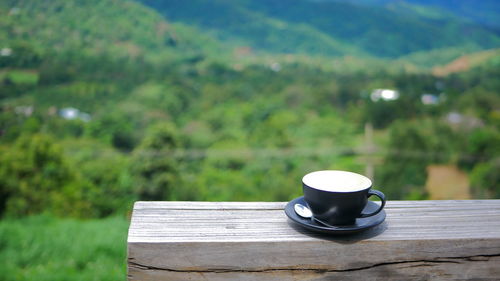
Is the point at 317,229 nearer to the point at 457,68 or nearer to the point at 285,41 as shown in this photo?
the point at 457,68

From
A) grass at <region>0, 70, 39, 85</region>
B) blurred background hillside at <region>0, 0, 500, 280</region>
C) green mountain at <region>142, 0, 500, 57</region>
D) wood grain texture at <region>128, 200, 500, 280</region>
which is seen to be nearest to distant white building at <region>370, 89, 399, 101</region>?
blurred background hillside at <region>0, 0, 500, 280</region>

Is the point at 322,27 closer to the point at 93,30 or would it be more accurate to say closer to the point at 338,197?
the point at 93,30

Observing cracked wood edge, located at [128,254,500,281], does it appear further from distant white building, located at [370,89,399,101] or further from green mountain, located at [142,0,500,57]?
green mountain, located at [142,0,500,57]

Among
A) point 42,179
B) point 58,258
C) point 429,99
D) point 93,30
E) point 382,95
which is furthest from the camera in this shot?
point 382,95

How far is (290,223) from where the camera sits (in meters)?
0.89

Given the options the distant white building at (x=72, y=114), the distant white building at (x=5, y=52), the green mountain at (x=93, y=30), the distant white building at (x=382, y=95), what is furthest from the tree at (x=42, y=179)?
the distant white building at (x=382, y=95)

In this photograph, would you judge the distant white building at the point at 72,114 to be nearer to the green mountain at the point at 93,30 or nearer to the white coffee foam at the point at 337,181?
the green mountain at the point at 93,30

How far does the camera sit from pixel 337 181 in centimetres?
86

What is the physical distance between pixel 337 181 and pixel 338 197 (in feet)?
0.21

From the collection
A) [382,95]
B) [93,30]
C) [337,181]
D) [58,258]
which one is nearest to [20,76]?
[93,30]

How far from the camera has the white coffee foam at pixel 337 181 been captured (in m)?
0.83

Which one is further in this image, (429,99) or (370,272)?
(429,99)

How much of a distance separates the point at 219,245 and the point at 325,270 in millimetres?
189

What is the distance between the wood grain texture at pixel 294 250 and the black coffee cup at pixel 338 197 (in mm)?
35
